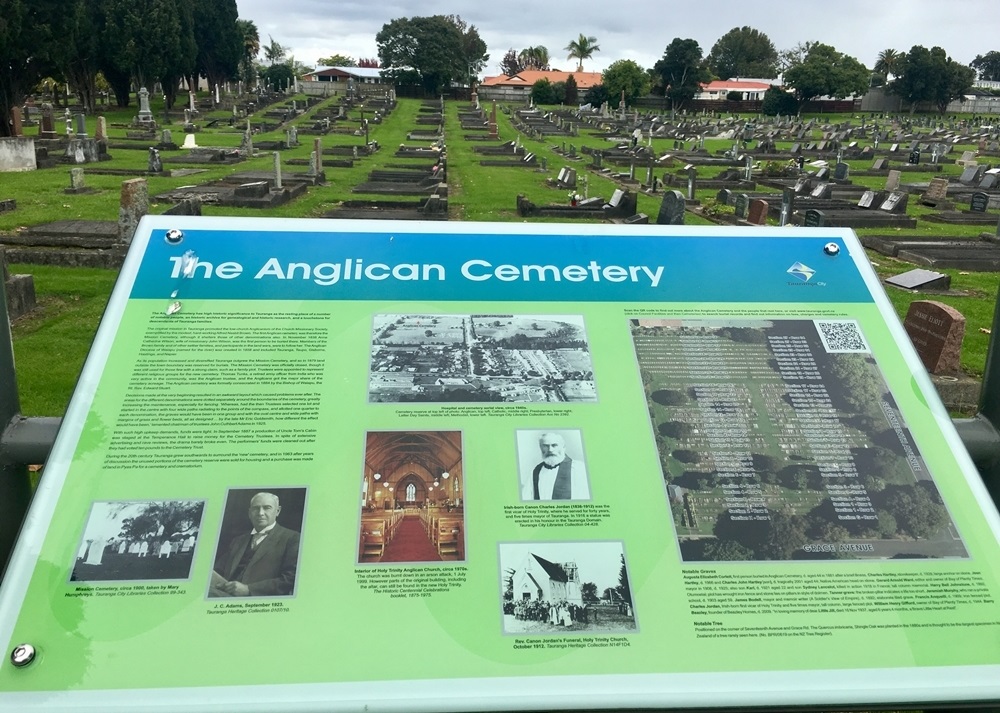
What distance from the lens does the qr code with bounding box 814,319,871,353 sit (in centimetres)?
257

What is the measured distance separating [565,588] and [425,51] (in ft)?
259

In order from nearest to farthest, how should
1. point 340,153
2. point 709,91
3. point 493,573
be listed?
1. point 493,573
2. point 340,153
3. point 709,91

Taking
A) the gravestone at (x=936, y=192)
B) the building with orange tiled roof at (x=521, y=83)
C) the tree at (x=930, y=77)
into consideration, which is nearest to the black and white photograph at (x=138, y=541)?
the gravestone at (x=936, y=192)

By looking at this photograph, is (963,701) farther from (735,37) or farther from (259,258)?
(735,37)

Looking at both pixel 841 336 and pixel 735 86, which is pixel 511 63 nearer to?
pixel 735 86

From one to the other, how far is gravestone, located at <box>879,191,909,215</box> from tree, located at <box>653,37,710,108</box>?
61.7 meters

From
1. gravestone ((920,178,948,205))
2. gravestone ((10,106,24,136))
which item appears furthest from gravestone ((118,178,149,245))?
gravestone ((10,106,24,136))

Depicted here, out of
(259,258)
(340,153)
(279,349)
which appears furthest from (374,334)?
(340,153)

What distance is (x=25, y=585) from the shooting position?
1.94m

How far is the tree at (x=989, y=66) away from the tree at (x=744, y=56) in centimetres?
4033

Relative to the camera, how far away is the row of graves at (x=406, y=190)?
14672 mm

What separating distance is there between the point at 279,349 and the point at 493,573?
1.02 m

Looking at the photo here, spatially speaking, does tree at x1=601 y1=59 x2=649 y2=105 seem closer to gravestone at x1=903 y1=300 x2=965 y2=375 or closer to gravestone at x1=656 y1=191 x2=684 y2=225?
gravestone at x1=656 y1=191 x2=684 y2=225

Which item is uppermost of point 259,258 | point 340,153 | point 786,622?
point 340,153
